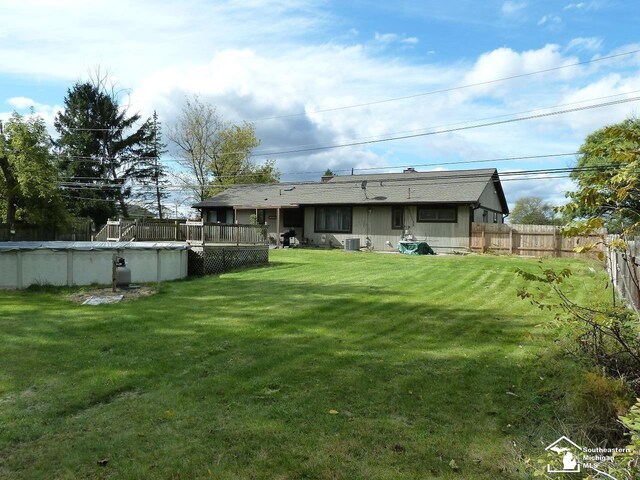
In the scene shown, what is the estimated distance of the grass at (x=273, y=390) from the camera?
134 inches

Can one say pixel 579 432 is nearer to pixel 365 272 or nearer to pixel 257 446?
pixel 257 446

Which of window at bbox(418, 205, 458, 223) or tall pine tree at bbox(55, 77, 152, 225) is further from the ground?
tall pine tree at bbox(55, 77, 152, 225)

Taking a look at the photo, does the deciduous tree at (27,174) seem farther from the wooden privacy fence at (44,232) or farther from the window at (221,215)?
the window at (221,215)

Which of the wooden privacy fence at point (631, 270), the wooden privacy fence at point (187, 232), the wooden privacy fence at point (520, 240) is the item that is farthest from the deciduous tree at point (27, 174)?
the wooden privacy fence at point (631, 270)

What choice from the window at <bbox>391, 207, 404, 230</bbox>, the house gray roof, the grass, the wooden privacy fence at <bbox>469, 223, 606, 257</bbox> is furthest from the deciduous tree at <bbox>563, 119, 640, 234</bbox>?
the window at <bbox>391, 207, 404, 230</bbox>

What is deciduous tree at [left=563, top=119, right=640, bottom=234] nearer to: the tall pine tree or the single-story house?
the single-story house

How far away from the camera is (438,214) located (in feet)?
82.5

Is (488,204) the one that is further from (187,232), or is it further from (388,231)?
(187,232)

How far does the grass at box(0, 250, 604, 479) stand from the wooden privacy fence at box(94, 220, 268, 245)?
7084mm

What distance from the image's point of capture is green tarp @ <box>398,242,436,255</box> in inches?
930

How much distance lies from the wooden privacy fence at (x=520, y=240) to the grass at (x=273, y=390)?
14409mm

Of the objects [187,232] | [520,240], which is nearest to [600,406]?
[187,232]

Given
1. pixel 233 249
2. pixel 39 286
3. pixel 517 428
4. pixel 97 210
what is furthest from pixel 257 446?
pixel 97 210

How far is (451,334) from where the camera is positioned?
7.11 meters
